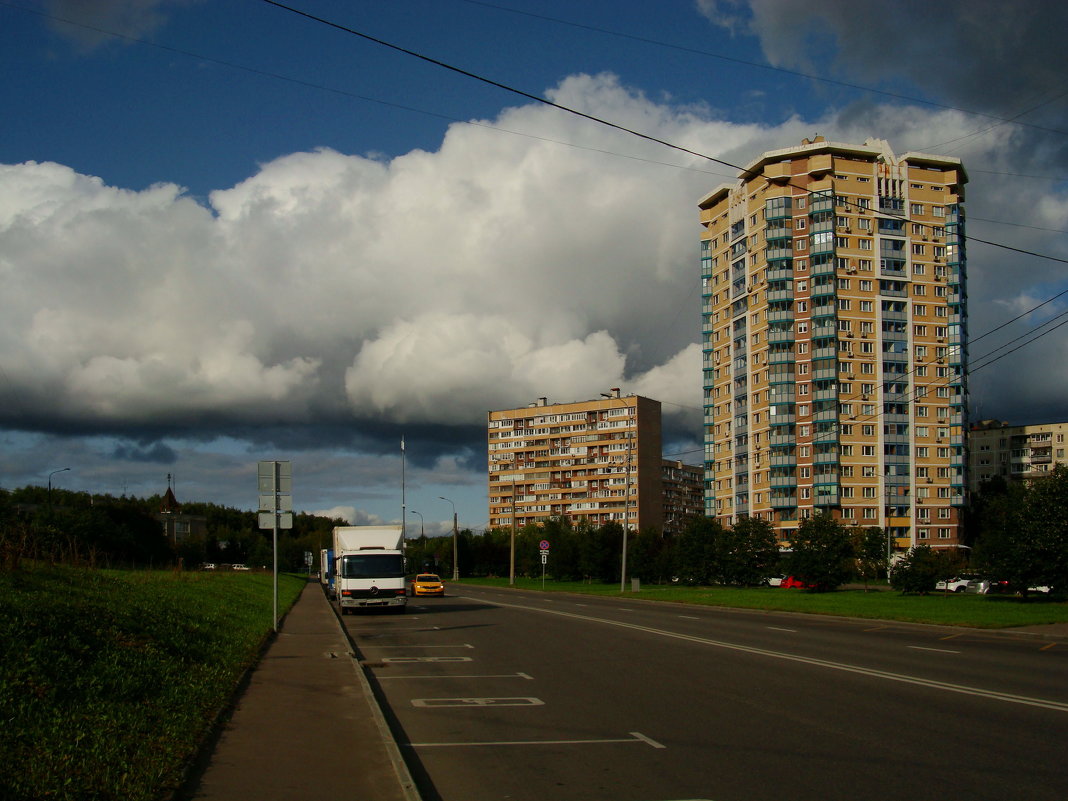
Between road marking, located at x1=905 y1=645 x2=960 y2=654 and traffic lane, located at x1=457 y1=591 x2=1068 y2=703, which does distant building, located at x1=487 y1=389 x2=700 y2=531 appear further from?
road marking, located at x1=905 y1=645 x2=960 y2=654

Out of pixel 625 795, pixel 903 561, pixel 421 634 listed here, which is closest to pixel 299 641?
pixel 421 634

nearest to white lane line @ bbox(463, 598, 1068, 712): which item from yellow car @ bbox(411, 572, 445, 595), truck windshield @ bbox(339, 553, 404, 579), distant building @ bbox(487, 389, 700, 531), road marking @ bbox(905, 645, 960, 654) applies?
road marking @ bbox(905, 645, 960, 654)

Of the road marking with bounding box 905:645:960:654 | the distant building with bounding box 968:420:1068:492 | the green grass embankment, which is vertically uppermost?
the distant building with bounding box 968:420:1068:492

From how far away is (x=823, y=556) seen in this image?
48.8 metres

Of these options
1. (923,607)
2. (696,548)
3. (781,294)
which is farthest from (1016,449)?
(923,607)

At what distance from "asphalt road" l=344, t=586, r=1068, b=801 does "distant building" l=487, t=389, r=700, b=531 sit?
117 metres

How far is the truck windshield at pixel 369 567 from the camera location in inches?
1348

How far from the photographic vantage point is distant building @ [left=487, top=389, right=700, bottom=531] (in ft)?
463

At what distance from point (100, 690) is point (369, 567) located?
24.7 m

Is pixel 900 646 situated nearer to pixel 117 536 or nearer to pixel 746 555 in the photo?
pixel 746 555

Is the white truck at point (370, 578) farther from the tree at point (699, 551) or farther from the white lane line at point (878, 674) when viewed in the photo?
the tree at point (699, 551)

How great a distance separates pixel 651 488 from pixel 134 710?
13532 cm

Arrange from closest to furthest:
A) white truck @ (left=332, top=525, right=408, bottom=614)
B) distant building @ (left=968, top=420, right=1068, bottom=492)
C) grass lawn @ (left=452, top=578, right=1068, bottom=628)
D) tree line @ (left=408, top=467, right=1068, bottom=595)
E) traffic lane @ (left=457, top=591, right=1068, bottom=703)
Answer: traffic lane @ (left=457, top=591, right=1068, bottom=703), grass lawn @ (left=452, top=578, right=1068, bottom=628), white truck @ (left=332, top=525, right=408, bottom=614), tree line @ (left=408, top=467, right=1068, bottom=595), distant building @ (left=968, top=420, right=1068, bottom=492)

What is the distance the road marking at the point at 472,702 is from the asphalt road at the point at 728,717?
0.08 feet
